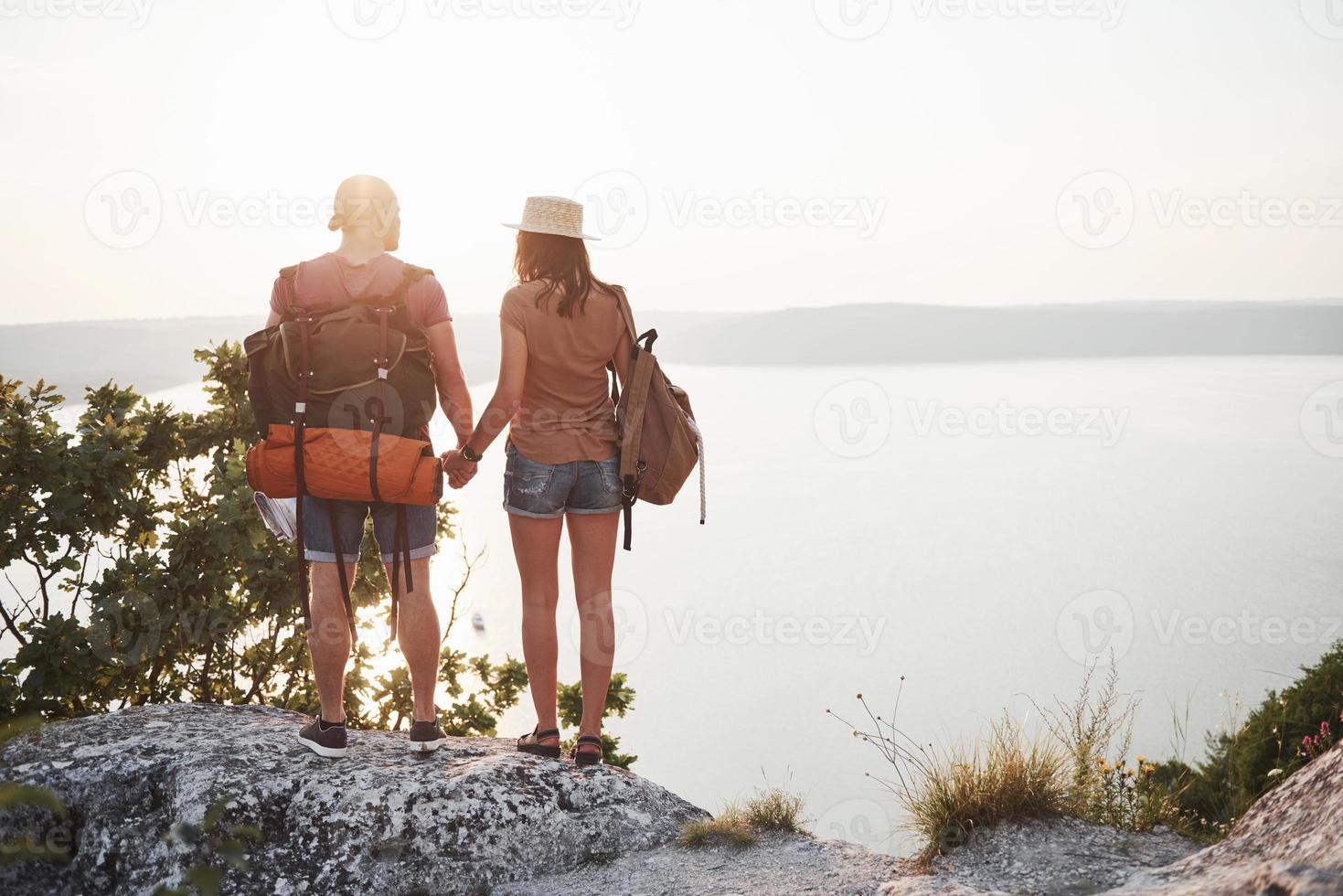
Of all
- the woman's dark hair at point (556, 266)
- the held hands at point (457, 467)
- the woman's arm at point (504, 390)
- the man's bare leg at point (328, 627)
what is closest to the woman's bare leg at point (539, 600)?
the held hands at point (457, 467)

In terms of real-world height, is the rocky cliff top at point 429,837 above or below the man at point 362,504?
below

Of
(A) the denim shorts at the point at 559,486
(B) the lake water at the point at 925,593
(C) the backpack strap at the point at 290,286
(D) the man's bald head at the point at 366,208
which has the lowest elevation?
(B) the lake water at the point at 925,593

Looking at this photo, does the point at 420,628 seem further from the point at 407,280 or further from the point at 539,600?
the point at 407,280

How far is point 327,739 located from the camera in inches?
156

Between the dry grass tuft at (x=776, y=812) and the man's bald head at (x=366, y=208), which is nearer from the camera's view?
the man's bald head at (x=366, y=208)

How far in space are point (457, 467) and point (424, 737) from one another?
3.87 feet

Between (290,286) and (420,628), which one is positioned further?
(420,628)

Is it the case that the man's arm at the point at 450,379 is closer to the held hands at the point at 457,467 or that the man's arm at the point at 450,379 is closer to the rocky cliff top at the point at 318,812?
the held hands at the point at 457,467

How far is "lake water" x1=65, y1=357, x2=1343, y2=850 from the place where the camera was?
93.1 metres

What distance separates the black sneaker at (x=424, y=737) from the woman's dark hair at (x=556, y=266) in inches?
71.8

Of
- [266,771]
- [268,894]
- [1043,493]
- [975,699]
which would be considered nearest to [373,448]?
[266,771]

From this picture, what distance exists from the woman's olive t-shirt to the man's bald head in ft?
1.76

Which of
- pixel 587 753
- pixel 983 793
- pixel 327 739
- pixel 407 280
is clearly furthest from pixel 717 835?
pixel 407 280

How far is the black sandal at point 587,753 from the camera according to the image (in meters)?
4.27
